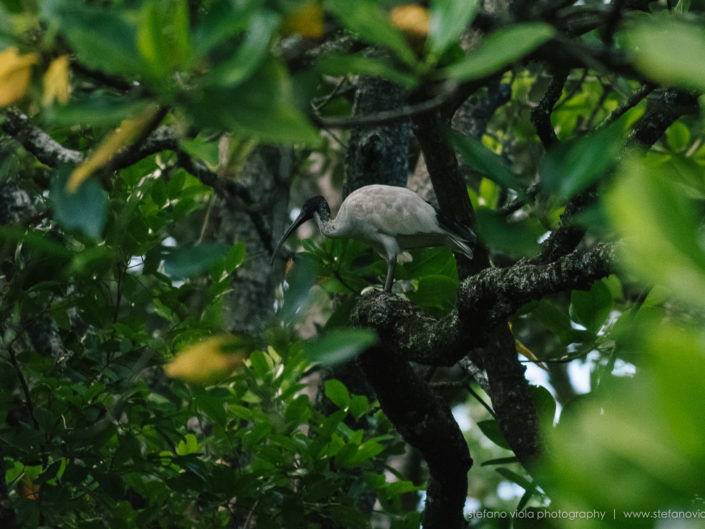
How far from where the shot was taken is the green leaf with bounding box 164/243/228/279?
3.36ft

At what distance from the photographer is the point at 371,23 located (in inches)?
28.7

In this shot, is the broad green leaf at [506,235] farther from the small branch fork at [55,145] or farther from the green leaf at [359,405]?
the green leaf at [359,405]

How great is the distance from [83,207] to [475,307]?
3.55ft

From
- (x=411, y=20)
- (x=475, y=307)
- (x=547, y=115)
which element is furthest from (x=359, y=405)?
(x=411, y=20)

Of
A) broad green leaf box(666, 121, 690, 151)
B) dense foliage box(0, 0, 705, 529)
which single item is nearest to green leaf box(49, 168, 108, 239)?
dense foliage box(0, 0, 705, 529)

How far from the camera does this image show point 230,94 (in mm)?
731

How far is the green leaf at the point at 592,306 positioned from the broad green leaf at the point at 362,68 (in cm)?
A: 162

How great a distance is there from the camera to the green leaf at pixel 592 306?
92.1 inches

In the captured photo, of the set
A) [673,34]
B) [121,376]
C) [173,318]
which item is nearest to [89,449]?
[121,376]

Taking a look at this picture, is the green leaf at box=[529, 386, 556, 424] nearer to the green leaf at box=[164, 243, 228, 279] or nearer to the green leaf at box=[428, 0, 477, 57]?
the green leaf at box=[164, 243, 228, 279]

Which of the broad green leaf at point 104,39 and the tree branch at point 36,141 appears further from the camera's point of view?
the tree branch at point 36,141

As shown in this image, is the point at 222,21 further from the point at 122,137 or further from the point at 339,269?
the point at 339,269

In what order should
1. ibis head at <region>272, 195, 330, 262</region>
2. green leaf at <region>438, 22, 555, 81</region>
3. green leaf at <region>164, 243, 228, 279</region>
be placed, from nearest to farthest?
1. green leaf at <region>438, 22, 555, 81</region>
2. green leaf at <region>164, 243, 228, 279</region>
3. ibis head at <region>272, 195, 330, 262</region>

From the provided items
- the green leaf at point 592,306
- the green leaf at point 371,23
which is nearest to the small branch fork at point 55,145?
the green leaf at point 592,306
